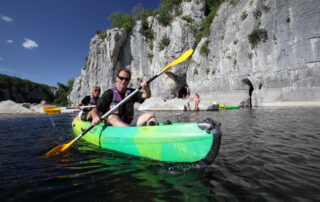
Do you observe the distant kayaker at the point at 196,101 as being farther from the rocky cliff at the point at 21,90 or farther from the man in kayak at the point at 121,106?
the rocky cliff at the point at 21,90

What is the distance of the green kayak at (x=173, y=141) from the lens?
234 centimetres

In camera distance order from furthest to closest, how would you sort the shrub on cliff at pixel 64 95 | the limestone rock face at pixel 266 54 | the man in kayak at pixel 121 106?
the shrub on cliff at pixel 64 95 < the limestone rock face at pixel 266 54 < the man in kayak at pixel 121 106

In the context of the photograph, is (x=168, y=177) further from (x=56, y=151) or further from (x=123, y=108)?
(x=56, y=151)

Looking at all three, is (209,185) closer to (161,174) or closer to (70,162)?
(161,174)

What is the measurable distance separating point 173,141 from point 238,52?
804 inches

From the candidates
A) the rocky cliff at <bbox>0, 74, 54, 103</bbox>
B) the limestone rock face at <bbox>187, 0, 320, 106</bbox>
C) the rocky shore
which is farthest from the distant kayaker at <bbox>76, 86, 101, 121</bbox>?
the rocky cliff at <bbox>0, 74, 54, 103</bbox>

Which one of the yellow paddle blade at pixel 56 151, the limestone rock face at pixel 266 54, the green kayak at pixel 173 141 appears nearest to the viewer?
the green kayak at pixel 173 141

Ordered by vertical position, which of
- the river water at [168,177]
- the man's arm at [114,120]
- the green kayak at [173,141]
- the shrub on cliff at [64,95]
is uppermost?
the shrub on cliff at [64,95]

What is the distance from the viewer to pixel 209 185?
2.05 meters

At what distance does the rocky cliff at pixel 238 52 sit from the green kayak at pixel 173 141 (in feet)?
55.7

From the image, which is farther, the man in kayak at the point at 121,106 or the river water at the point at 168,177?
the man in kayak at the point at 121,106

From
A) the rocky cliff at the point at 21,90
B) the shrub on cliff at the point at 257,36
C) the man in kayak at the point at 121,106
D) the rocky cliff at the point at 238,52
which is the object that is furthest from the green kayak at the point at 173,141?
the rocky cliff at the point at 21,90

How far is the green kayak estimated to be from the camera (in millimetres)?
2344

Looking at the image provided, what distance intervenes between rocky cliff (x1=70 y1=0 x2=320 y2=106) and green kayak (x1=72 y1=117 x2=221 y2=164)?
16991mm
